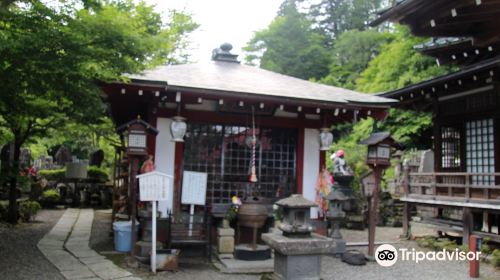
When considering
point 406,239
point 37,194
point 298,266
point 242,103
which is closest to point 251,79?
point 242,103

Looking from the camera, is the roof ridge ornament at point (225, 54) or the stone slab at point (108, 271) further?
the roof ridge ornament at point (225, 54)

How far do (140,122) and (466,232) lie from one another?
892cm

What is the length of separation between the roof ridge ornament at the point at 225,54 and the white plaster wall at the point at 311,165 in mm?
4355

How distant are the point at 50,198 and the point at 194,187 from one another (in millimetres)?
10769

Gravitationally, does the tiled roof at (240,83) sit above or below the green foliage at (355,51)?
below

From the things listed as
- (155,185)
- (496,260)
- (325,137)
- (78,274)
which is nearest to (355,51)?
(325,137)

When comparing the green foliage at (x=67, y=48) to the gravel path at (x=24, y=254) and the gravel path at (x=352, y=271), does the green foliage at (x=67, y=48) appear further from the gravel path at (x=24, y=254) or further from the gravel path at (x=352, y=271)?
the gravel path at (x=352, y=271)

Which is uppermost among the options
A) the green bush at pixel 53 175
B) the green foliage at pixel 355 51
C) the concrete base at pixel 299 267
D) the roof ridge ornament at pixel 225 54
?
the green foliage at pixel 355 51

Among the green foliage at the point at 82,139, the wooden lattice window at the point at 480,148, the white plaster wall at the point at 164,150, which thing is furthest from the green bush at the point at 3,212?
the wooden lattice window at the point at 480,148

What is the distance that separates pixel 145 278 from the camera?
7.71 metres

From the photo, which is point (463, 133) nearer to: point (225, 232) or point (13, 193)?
point (225, 232)

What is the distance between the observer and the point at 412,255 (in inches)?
419

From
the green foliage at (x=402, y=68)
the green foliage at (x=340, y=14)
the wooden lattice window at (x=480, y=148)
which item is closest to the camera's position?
the wooden lattice window at (x=480, y=148)

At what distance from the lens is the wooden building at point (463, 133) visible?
10875 mm
